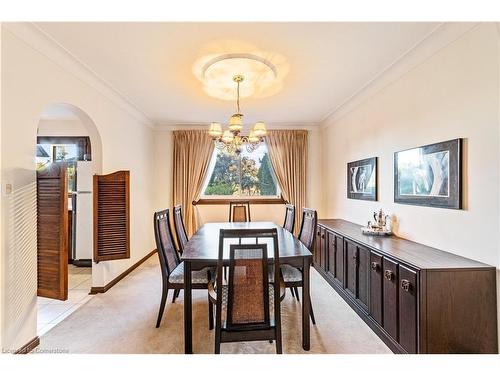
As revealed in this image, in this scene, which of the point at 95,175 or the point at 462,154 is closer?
the point at 462,154

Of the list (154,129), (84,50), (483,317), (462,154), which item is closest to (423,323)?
(483,317)

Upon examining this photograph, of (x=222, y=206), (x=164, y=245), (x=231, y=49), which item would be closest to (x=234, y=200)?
(x=222, y=206)

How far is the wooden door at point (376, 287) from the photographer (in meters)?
2.36

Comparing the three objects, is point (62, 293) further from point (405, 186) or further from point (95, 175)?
point (405, 186)

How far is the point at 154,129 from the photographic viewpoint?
5.46 m

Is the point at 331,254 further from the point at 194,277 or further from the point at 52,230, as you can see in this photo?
the point at 52,230

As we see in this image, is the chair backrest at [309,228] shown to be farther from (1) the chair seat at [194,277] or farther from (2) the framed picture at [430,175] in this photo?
(1) the chair seat at [194,277]

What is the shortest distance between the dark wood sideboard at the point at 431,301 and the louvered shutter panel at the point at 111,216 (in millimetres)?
3052

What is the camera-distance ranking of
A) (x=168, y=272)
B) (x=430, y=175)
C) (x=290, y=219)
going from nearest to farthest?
(x=430, y=175), (x=168, y=272), (x=290, y=219)

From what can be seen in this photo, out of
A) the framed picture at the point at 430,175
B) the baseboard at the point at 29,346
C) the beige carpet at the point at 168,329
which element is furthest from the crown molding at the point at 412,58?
the baseboard at the point at 29,346

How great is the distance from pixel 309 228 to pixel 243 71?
1878 mm

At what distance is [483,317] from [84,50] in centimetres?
392

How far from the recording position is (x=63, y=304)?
309cm

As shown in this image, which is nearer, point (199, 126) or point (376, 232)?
point (376, 232)
